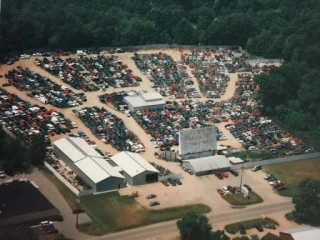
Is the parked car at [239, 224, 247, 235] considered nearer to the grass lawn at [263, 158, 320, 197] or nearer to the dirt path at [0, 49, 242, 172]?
the grass lawn at [263, 158, 320, 197]

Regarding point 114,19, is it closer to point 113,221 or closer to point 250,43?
point 250,43

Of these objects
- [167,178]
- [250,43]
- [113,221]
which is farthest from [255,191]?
[250,43]

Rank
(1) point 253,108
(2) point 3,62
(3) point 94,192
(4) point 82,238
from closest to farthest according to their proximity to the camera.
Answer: (4) point 82,238 < (3) point 94,192 < (1) point 253,108 < (2) point 3,62

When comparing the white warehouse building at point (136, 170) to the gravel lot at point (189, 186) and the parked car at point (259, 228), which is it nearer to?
the gravel lot at point (189, 186)

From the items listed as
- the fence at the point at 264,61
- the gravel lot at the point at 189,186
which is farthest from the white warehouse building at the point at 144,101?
the fence at the point at 264,61

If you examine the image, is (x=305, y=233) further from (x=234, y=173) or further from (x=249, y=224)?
(x=234, y=173)

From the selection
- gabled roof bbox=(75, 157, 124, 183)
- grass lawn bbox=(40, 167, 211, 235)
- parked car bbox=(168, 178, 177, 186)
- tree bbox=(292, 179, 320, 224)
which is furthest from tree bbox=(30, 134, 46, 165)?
tree bbox=(292, 179, 320, 224)
